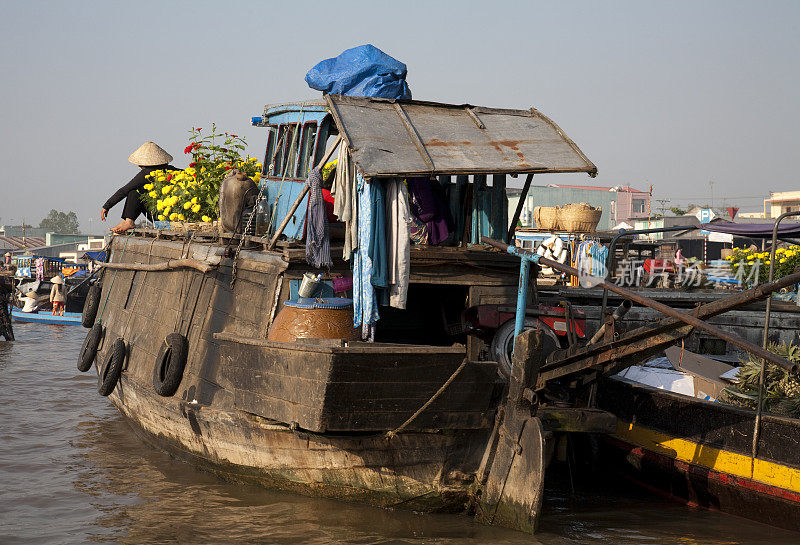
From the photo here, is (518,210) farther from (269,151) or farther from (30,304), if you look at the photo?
(30,304)

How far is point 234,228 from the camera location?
7379 mm

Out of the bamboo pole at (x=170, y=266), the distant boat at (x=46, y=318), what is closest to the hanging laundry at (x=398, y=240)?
the bamboo pole at (x=170, y=266)

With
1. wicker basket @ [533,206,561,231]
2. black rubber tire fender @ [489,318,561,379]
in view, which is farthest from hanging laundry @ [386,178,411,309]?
wicker basket @ [533,206,561,231]

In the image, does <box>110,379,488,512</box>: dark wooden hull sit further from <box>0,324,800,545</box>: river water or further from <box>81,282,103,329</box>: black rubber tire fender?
<box>81,282,103,329</box>: black rubber tire fender

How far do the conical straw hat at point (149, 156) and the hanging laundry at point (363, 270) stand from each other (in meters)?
5.73

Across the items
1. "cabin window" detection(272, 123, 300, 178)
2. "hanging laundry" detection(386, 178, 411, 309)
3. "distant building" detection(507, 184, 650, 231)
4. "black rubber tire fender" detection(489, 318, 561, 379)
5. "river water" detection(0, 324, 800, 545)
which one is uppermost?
"distant building" detection(507, 184, 650, 231)

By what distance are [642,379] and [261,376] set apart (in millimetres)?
4410

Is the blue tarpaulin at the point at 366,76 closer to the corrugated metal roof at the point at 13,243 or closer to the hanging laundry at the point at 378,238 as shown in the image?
the hanging laundry at the point at 378,238

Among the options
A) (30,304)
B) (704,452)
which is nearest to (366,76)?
(704,452)

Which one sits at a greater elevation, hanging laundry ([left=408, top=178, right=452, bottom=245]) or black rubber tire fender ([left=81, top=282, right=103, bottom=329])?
hanging laundry ([left=408, top=178, right=452, bottom=245])

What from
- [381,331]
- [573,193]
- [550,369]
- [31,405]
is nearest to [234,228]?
[381,331]

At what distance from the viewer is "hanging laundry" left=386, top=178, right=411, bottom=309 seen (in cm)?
570

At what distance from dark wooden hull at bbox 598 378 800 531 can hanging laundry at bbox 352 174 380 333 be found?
9.40ft

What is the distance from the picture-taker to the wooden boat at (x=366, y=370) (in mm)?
4910
